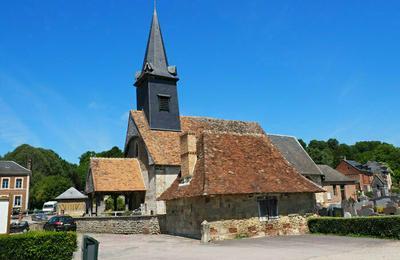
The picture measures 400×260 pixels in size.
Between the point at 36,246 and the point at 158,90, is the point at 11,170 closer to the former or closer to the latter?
the point at 158,90

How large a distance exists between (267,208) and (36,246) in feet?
37.9

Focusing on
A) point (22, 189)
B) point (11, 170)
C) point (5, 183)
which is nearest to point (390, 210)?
point (22, 189)

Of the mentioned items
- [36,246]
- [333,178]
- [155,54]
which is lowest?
[36,246]

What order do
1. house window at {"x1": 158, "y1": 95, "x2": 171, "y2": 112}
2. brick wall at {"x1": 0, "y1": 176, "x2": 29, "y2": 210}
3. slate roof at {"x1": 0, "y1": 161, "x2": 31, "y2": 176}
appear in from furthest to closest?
slate roof at {"x1": 0, "y1": 161, "x2": 31, "y2": 176}, brick wall at {"x1": 0, "y1": 176, "x2": 29, "y2": 210}, house window at {"x1": 158, "y1": 95, "x2": 171, "y2": 112}

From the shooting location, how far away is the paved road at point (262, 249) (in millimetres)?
11938

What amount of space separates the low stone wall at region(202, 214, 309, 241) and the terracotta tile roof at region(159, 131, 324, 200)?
151 centimetres

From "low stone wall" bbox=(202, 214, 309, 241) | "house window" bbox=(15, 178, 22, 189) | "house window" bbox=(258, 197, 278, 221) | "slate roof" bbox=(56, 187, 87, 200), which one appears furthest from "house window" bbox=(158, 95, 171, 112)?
"house window" bbox=(15, 178, 22, 189)

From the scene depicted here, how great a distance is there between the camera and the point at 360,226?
672 inches

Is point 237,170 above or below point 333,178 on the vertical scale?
below

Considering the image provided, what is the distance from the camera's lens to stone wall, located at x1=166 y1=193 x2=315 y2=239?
1755 cm

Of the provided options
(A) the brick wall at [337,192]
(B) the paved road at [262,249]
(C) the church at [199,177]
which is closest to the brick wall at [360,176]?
(A) the brick wall at [337,192]

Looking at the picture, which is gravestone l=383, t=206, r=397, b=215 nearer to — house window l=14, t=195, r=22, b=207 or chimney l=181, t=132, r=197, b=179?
chimney l=181, t=132, r=197, b=179

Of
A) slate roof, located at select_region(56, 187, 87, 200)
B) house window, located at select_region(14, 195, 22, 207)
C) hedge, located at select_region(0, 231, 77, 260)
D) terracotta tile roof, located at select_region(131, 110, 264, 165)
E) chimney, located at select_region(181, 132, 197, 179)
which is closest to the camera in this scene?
hedge, located at select_region(0, 231, 77, 260)

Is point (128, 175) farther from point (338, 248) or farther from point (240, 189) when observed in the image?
point (338, 248)
